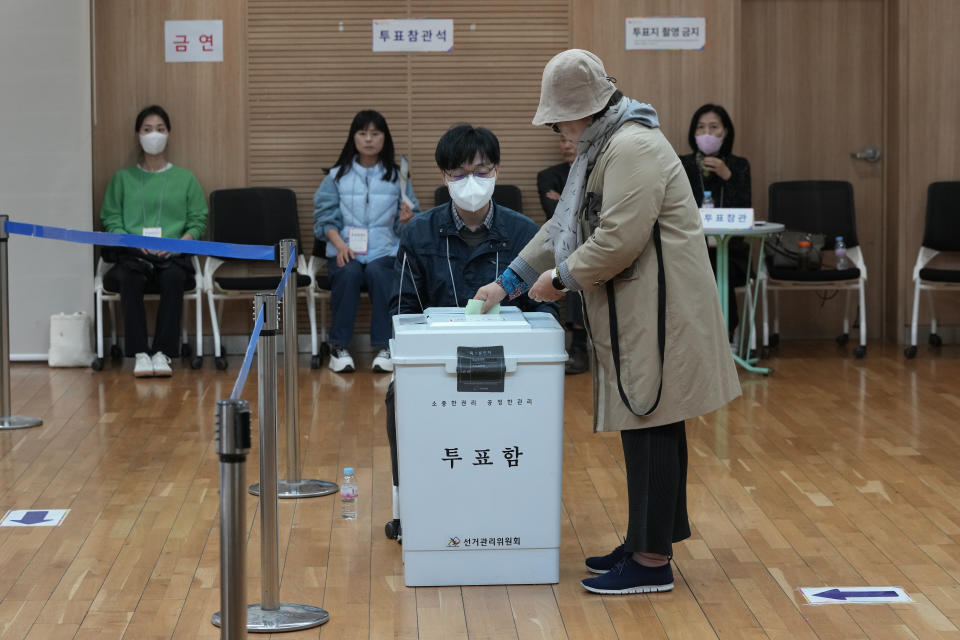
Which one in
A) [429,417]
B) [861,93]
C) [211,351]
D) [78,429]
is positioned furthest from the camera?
[861,93]

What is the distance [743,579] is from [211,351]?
5.00 m

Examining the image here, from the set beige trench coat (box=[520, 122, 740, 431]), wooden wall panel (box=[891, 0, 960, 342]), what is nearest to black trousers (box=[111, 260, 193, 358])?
beige trench coat (box=[520, 122, 740, 431])

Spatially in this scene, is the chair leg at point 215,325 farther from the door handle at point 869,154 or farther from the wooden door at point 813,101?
the door handle at point 869,154

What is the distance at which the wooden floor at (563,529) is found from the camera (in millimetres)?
3088

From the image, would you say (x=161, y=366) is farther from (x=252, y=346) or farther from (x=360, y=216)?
(x=252, y=346)

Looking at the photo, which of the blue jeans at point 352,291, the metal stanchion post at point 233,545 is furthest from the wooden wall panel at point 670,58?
the metal stanchion post at point 233,545

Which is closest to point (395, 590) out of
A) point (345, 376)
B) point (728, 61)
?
point (345, 376)

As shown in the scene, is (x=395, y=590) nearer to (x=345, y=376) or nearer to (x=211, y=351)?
(x=345, y=376)

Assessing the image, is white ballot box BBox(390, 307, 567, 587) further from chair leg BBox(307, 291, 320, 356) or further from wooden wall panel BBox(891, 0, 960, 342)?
wooden wall panel BBox(891, 0, 960, 342)

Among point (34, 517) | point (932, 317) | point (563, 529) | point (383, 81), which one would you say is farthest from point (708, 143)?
point (34, 517)

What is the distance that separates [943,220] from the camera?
25.1 feet

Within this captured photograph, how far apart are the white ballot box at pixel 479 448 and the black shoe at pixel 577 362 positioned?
3.75 m

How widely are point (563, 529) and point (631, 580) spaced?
638mm

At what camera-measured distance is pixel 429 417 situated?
3227 millimetres
